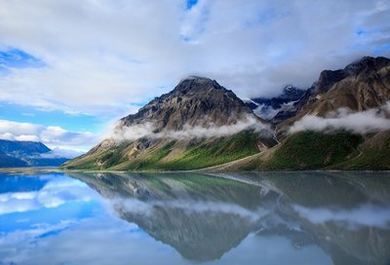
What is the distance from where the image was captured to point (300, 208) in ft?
293

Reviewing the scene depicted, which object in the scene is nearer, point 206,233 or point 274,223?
point 206,233

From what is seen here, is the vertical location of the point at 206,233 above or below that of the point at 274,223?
below

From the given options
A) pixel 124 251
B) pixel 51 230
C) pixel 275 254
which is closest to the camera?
pixel 275 254

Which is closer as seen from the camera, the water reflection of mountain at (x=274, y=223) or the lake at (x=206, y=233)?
the lake at (x=206, y=233)

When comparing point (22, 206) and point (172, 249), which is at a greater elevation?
point (22, 206)

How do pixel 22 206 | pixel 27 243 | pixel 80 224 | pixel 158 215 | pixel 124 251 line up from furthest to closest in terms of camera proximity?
pixel 22 206 < pixel 158 215 < pixel 80 224 < pixel 27 243 < pixel 124 251

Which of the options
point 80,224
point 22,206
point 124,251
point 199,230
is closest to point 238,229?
point 199,230

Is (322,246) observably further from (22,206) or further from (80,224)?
(22,206)

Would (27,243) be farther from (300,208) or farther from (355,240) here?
(300,208)

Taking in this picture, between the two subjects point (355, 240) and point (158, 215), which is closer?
point (355, 240)

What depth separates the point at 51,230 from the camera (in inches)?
2874

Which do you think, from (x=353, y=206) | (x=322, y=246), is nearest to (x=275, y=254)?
(x=322, y=246)

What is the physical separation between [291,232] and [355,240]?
1001 cm

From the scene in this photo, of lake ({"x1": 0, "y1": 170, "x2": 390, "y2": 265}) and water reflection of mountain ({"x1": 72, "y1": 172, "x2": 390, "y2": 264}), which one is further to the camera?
water reflection of mountain ({"x1": 72, "y1": 172, "x2": 390, "y2": 264})
